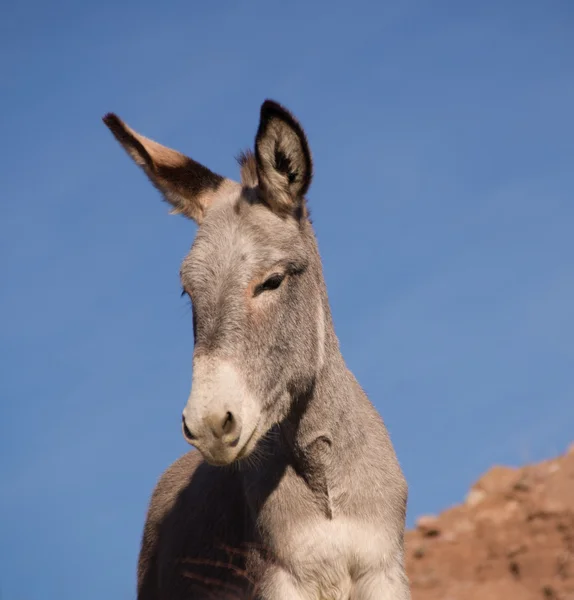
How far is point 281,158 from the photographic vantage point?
5020 millimetres

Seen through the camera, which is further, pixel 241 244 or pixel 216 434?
pixel 241 244

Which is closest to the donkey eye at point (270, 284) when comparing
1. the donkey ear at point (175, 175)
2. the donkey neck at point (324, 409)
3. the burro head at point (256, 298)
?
the burro head at point (256, 298)

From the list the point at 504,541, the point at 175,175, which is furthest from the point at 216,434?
the point at 504,541

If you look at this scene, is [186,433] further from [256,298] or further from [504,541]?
[504,541]

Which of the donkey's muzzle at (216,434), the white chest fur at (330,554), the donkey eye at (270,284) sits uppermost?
the donkey eye at (270,284)

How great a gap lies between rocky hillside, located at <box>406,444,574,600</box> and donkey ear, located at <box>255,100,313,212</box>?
605 cm

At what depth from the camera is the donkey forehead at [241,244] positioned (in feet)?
15.3

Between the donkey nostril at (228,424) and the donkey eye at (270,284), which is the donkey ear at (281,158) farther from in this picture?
the donkey nostril at (228,424)

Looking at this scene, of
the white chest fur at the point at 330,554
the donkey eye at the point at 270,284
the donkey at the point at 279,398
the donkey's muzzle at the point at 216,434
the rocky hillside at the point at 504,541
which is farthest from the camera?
the rocky hillside at the point at 504,541

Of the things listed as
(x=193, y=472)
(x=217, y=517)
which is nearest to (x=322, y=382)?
(x=217, y=517)

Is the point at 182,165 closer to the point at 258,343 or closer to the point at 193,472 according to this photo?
the point at 258,343

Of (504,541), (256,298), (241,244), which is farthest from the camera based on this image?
(504,541)

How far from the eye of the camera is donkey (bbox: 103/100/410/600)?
4.50 metres

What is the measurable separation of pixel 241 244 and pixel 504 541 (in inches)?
290
